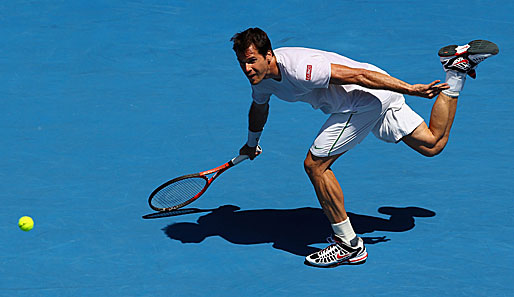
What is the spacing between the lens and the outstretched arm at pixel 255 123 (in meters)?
6.85

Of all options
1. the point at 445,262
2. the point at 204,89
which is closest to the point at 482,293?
the point at 445,262

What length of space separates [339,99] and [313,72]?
0.43 metres

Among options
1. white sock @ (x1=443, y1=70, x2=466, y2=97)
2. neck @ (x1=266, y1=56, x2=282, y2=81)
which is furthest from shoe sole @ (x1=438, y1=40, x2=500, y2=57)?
neck @ (x1=266, y1=56, x2=282, y2=81)

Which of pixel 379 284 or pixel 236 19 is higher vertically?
pixel 236 19

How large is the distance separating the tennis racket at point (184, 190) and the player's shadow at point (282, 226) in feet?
0.65

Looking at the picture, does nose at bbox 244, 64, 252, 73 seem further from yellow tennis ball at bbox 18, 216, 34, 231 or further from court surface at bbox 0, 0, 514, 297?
yellow tennis ball at bbox 18, 216, 34, 231

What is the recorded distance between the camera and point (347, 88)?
6.27 m

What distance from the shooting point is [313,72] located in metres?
5.94

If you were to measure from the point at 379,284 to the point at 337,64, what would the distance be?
1.56m

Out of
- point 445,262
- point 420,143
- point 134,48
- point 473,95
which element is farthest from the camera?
point 134,48

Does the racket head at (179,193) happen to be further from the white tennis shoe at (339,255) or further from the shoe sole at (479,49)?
the shoe sole at (479,49)

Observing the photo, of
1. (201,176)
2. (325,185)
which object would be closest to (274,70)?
(325,185)

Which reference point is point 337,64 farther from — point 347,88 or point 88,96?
point 88,96

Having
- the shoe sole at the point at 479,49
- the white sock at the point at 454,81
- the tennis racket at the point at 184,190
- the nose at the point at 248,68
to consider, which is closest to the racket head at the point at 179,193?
the tennis racket at the point at 184,190
